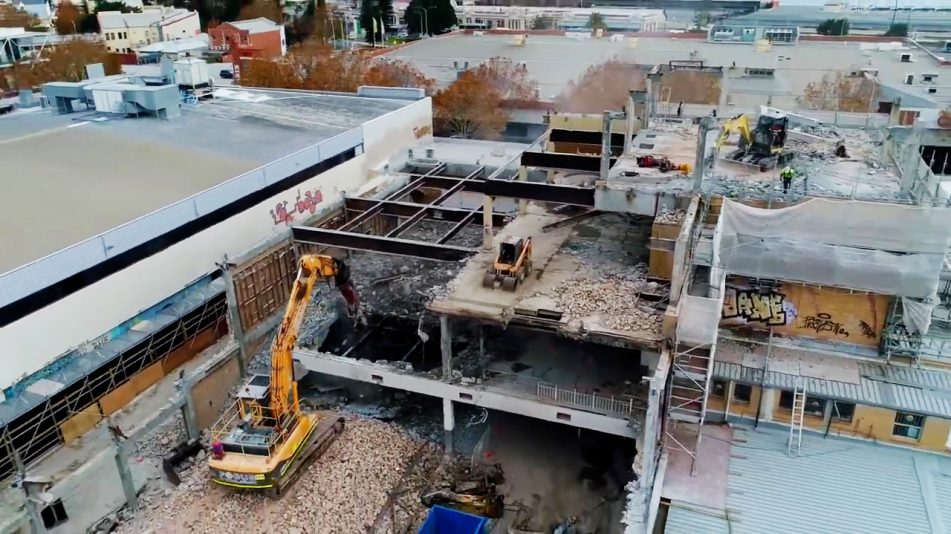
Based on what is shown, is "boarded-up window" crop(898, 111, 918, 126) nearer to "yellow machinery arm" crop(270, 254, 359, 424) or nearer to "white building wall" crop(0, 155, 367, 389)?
"white building wall" crop(0, 155, 367, 389)

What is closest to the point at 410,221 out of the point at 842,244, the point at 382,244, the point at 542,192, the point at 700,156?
the point at 382,244

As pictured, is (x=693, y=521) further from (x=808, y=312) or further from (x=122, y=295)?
(x=122, y=295)

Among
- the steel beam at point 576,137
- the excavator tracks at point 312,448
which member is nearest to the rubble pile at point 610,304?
the excavator tracks at point 312,448

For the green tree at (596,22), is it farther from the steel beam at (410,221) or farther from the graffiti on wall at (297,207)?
the steel beam at (410,221)

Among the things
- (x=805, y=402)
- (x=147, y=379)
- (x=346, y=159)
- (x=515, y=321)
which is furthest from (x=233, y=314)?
(x=805, y=402)

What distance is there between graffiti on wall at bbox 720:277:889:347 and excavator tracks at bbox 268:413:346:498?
37.1 feet

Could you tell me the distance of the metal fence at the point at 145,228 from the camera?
18.9 m

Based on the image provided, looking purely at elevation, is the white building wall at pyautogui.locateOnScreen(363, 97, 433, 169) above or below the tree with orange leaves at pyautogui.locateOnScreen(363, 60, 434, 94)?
below

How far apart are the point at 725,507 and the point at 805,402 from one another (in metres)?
3.67

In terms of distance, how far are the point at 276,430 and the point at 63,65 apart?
175 feet

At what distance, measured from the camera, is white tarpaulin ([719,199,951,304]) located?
53.1 ft

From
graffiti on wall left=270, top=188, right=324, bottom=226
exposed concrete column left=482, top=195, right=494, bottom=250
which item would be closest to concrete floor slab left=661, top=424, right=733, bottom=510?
exposed concrete column left=482, top=195, right=494, bottom=250

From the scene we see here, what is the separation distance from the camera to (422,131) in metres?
40.2

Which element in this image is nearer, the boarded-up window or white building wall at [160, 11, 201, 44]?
the boarded-up window
